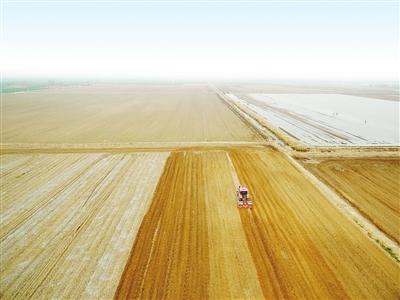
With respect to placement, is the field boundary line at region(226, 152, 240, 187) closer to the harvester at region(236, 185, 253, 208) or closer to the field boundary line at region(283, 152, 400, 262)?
the harvester at region(236, 185, 253, 208)

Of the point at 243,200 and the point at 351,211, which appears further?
the point at 243,200

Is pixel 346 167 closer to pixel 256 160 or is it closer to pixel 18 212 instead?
pixel 256 160

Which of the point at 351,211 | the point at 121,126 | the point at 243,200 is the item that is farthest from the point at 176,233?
the point at 121,126

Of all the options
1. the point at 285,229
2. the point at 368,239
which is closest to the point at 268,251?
the point at 285,229

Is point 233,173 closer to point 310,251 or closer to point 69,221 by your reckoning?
point 310,251

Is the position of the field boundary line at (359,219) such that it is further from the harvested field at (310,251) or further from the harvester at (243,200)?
the harvester at (243,200)

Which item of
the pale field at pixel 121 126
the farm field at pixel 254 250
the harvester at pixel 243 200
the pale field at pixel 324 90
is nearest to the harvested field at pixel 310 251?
the farm field at pixel 254 250
